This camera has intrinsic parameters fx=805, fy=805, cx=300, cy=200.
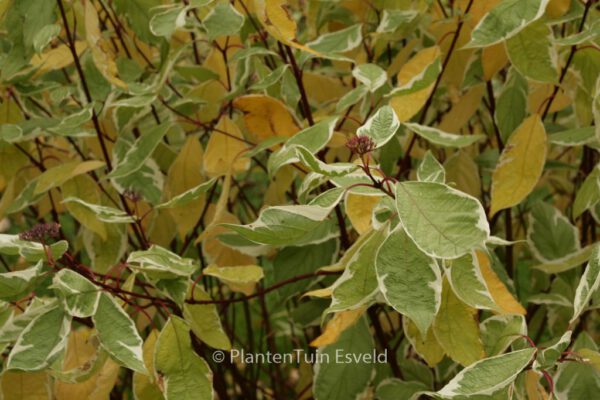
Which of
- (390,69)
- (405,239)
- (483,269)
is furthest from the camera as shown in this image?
(390,69)

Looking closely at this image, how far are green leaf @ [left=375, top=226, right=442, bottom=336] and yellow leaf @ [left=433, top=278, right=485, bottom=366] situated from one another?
0.14 m

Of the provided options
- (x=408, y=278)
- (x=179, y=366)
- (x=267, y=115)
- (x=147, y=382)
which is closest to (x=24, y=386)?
(x=147, y=382)

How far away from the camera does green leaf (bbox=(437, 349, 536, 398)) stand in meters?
0.72

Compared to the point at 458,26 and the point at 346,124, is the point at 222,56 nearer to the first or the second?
the point at 346,124

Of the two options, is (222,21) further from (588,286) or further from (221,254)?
(588,286)

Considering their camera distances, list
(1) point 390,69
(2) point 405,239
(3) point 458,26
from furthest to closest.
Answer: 1. (1) point 390,69
2. (3) point 458,26
3. (2) point 405,239

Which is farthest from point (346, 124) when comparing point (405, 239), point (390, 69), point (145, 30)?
point (405, 239)

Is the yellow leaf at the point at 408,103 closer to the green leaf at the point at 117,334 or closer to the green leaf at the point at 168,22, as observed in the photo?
the green leaf at the point at 168,22

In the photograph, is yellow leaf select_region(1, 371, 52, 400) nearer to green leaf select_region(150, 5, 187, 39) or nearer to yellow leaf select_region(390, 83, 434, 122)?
green leaf select_region(150, 5, 187, 39)

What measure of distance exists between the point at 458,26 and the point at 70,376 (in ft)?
2.36

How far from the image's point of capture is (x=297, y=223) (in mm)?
803

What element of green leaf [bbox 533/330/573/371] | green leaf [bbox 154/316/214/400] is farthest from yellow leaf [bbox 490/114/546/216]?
green leaf [bbox 154/316/214/400]

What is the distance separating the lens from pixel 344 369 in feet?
3.87

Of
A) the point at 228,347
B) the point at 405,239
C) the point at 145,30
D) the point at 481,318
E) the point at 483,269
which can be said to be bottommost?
the point at 481,318
